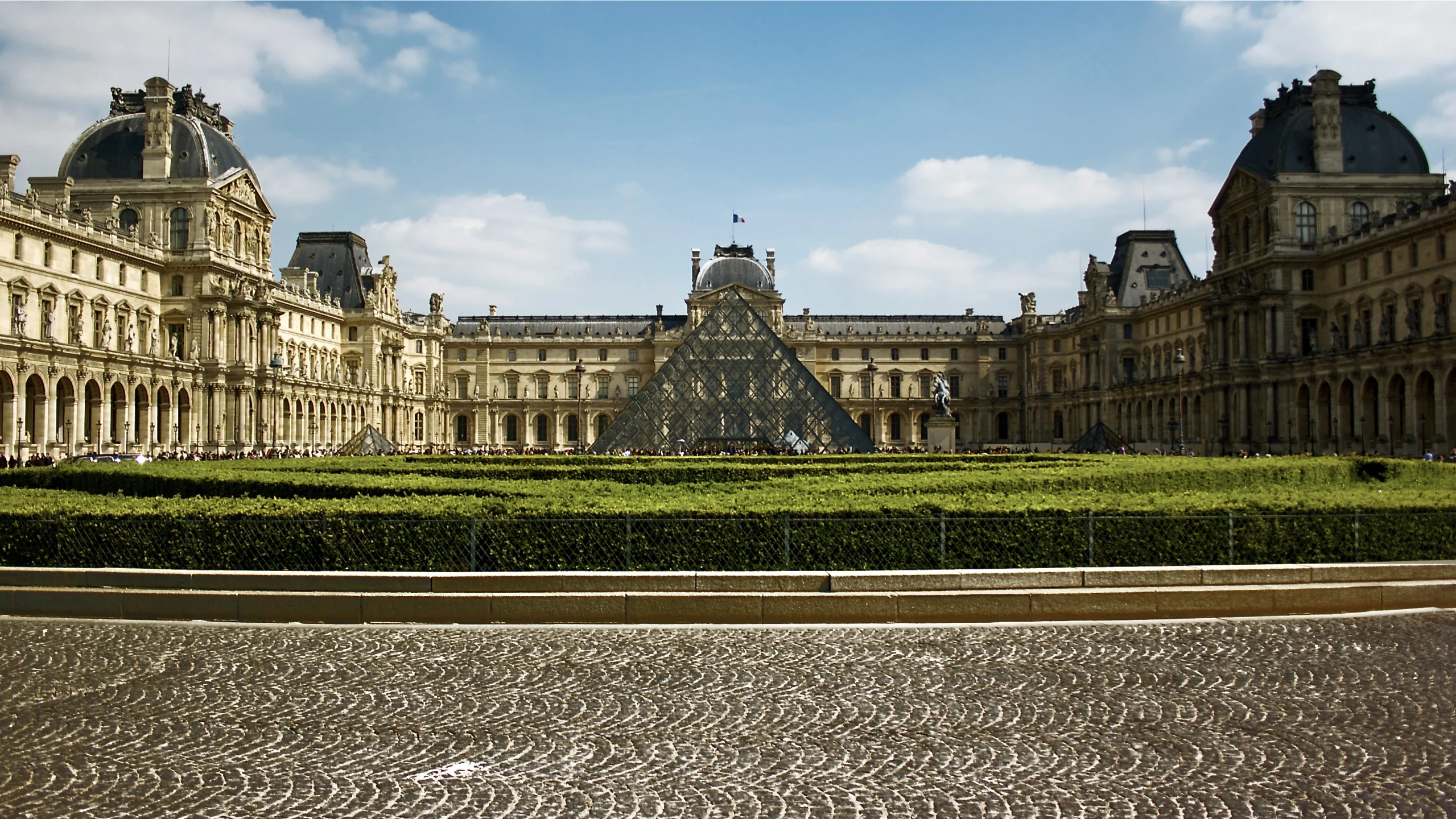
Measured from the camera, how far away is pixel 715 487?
1627cm

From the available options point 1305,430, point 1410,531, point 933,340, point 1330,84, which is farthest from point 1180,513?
point 933,340

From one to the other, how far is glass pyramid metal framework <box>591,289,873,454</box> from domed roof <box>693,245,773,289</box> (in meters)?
38.8

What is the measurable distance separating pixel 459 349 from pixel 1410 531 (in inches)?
2997

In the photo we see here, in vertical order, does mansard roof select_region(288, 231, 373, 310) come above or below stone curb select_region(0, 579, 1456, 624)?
above

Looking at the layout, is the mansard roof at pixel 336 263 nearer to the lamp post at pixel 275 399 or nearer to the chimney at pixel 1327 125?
the lamp post at pixel 275 399

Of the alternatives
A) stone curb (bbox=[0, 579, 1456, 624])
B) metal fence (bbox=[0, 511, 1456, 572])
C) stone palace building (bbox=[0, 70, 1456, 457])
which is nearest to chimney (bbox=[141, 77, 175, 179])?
stone palace building (bbox=[0, 70, 1456, 457])

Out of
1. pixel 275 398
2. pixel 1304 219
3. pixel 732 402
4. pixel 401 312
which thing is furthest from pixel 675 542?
pixel 401 312

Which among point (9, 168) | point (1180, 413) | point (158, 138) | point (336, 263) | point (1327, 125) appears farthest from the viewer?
point (336, 263)

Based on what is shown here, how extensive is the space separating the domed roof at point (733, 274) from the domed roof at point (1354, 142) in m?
39.3

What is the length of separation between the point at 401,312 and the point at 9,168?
34201 mm

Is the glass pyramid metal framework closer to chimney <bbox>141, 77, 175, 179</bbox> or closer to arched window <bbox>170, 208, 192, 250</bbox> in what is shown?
arched window <bbox>170, 208, 192, 250</bbox>

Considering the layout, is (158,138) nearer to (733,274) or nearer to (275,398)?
(275,398)

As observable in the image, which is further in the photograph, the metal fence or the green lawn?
the green lawn

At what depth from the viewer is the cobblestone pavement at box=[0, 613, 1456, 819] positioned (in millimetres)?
5453
